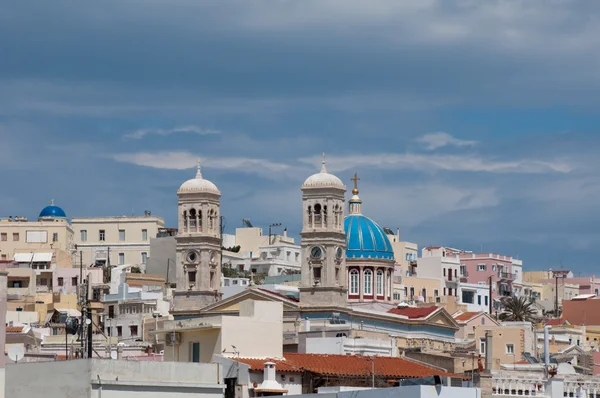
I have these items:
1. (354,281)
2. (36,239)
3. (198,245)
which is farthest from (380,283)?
(36,239)

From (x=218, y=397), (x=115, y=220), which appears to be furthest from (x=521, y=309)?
(x=218, y=397)

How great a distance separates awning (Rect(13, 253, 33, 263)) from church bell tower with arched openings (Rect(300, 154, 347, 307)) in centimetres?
3147

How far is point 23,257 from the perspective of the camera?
5212 inches

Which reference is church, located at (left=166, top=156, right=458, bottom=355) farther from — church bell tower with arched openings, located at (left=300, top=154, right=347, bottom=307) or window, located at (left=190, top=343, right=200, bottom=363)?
window, located at (left=190, top=343, right=200, bottom=363)

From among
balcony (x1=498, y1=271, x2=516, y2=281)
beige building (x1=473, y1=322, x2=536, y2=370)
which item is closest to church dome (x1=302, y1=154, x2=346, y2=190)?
beige building (x1=473, y1=322, x2=536, y2=370)

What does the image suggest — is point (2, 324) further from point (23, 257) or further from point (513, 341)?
point (23, 257)

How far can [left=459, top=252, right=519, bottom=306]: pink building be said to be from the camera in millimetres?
148375

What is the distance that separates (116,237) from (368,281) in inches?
1489

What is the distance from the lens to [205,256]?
108062mm

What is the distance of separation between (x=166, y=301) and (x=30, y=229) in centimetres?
2734

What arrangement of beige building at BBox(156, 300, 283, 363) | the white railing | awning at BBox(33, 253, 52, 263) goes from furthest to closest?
awning at BBox(33, 253, 52, 263)
beige building at BBox(156, 300, 283, 363)
the white railing

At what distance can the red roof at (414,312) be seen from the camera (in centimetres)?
10612

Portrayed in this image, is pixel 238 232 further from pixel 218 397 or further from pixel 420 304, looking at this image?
pixel 218 397

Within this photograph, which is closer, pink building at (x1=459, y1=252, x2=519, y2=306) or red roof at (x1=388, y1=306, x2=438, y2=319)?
red roof at (x1=388, y1=306, x2=438, y2=319)
